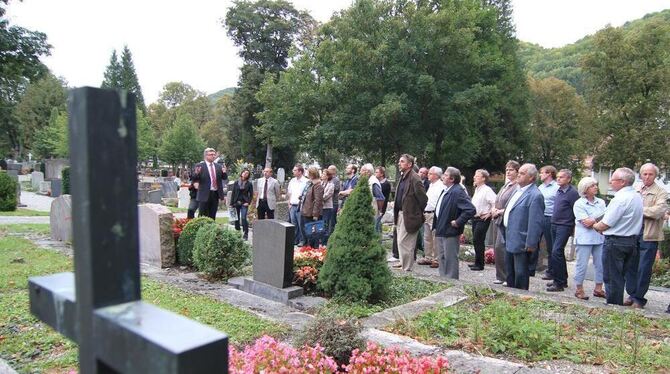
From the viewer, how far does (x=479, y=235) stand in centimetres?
995

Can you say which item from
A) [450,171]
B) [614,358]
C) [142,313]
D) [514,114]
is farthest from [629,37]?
[142,313]

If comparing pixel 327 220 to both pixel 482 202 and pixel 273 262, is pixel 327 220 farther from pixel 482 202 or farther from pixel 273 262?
pixel 273 262

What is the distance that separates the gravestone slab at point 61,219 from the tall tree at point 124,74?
236ft

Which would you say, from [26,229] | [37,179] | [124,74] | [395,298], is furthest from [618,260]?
[124,74]

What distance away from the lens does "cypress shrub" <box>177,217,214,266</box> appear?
920cm

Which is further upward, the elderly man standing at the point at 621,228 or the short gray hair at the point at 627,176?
the short gray hair at the point at 627,176

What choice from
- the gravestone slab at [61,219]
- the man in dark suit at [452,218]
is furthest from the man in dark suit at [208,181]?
the man in dark suit at [452,218]

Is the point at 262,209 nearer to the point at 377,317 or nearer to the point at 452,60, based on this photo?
the point at 377,317

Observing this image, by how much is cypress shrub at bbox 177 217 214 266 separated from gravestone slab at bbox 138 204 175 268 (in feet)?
0.69

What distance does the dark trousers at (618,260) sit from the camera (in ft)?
22.4

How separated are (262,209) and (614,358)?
9.71 metres

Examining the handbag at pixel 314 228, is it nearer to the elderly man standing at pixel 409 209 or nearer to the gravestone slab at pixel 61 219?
the elderly man standing at pixel 409 209

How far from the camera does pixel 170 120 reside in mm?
81000

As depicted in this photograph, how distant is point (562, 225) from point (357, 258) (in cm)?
403
